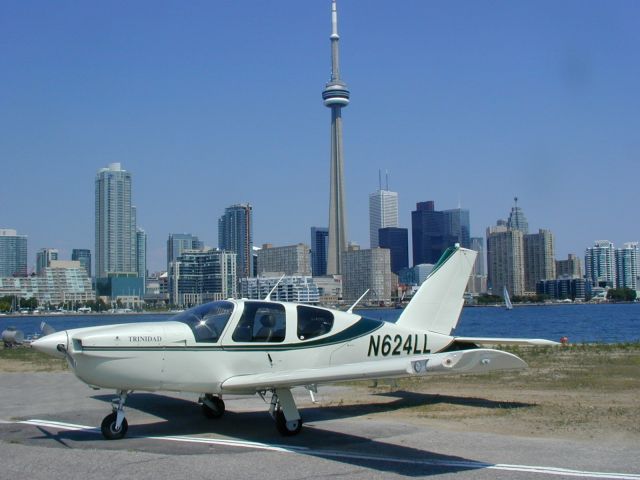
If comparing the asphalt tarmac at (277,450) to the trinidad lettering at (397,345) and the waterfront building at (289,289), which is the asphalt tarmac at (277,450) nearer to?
the trinidad lettering at (397,345)

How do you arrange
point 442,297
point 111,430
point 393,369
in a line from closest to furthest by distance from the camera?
1. point 393,369
2. point 111,430
3. point 442,297

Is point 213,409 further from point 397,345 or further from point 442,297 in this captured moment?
point 442,297

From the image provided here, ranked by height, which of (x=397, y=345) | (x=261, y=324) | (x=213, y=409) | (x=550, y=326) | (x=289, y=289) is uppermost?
(x=261, y=324)

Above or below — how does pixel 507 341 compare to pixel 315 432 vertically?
above

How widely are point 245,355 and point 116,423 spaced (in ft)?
6.29

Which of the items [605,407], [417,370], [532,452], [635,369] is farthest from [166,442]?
[635,369]

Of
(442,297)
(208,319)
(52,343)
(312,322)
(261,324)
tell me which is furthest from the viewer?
(442,297)

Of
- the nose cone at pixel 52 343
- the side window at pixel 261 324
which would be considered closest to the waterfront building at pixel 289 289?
the side window at pixel 261 324

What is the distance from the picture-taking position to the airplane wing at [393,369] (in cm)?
803

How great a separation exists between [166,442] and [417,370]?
3.57m

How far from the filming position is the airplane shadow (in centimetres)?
828

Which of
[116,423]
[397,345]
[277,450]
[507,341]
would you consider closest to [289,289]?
[397,345]

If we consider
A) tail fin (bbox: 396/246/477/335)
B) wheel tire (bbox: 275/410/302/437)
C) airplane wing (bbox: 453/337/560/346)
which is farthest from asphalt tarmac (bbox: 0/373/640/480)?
airplane wing (bbox: 453/337/560/346)

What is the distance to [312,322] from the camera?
11.0 m
